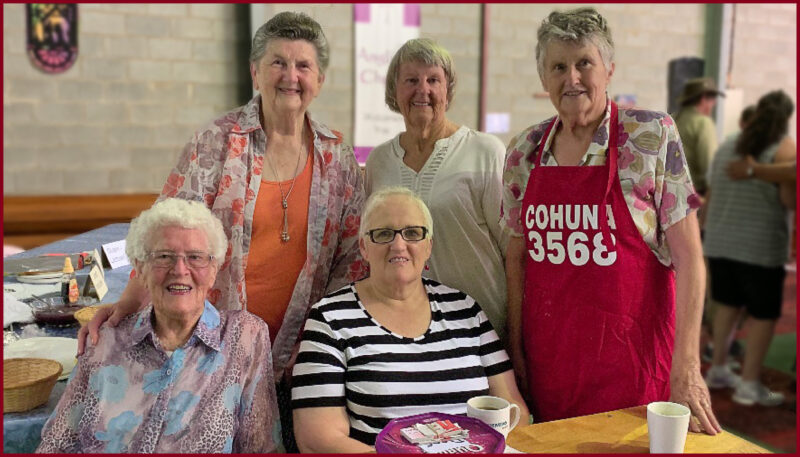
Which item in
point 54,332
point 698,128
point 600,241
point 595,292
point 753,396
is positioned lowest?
point 753,396

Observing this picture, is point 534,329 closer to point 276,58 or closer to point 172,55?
point 276,58

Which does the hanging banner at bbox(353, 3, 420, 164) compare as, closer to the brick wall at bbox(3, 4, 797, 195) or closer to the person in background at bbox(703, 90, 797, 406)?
the brick wall at bbox(3, 4, 797, 195)

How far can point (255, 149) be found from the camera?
82.6 inches

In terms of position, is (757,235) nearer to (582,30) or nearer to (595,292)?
(595,292)

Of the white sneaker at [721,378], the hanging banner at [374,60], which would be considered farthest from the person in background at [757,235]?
the hanging banner at [374,60]

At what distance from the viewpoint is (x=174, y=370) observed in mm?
1739

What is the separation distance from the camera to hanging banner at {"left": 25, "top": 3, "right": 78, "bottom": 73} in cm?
453

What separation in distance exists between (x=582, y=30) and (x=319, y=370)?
3.50 ft

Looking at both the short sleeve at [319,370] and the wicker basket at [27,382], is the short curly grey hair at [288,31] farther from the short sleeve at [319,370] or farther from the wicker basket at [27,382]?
the wicker basket at [27,382]

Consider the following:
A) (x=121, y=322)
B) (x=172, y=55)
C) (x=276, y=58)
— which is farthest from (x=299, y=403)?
(x=172, y=55)

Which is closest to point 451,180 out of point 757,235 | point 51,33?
point 757,235

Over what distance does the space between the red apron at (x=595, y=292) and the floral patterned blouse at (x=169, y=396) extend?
769mm

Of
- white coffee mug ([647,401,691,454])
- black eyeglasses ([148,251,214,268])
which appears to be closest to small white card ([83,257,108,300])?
black eyeglasses ([148,251,214,268])

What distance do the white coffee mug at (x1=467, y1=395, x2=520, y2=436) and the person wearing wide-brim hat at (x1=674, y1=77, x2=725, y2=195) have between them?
431cm
